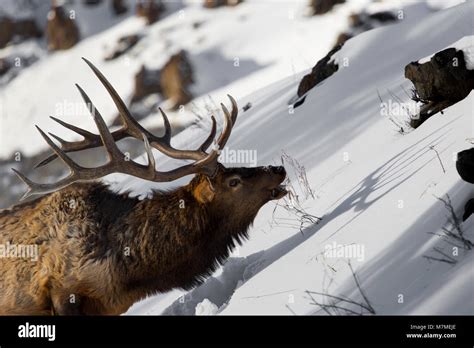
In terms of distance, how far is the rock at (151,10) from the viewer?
2564 cm

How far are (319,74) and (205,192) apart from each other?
3149 millimetres

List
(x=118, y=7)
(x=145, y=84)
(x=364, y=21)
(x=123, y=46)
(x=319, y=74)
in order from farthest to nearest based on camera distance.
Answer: (x=118, y=7), (x=123, y=46), (x=145, y=84), (x=364, y=21), (x=319, y=74)

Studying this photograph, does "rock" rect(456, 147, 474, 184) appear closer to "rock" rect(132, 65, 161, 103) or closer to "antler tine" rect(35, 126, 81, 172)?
"antler tine" rect(35, 126, 81, 172)

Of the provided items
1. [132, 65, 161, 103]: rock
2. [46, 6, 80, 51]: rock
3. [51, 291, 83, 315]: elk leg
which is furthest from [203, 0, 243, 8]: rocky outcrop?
[51, 291, 83, 315]: elk leg

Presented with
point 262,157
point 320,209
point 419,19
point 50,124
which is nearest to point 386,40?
point 419,19

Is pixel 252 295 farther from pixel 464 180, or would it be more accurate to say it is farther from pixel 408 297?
pixel 464 180

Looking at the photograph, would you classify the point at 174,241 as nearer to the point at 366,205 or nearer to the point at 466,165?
Answer: the point at 366,205

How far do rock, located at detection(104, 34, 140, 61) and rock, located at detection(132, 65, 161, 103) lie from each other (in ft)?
6.91

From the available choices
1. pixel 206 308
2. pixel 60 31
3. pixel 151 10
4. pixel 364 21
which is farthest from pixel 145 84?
pixel 206 308

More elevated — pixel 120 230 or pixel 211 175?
pixel 211 175

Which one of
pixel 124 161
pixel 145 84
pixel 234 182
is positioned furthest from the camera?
pixel 145 84

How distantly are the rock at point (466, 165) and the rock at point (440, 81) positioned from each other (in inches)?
45.1

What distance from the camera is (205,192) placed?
13.2 ft

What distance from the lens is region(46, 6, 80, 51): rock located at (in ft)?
84.9
